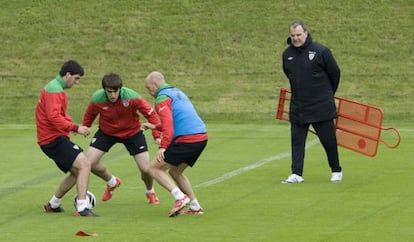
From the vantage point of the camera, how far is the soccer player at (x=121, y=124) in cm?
1519

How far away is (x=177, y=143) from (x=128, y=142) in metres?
1.22

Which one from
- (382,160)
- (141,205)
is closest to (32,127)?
(382,160)

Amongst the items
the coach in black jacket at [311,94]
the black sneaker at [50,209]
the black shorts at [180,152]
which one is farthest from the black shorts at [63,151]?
the coach in black jacket at [311,94]

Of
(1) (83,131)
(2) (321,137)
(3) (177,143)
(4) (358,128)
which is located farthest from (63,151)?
(4) (358,128)

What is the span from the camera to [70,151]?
49.1 feet

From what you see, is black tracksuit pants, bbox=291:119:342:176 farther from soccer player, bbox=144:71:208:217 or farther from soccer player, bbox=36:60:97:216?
soccer player, bbox=36:60:97:216

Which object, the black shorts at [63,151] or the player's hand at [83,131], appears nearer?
the player's hand at [83,131]

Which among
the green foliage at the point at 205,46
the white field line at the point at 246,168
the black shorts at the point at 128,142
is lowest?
the green foliage at the point at 205,46

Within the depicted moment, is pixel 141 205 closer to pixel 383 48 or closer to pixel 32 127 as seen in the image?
pixel 32 127

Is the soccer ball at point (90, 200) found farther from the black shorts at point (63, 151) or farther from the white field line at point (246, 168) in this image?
the white field line at point (246, 168)

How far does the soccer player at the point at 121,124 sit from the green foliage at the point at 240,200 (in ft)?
1.51

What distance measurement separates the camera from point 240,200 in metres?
15.8

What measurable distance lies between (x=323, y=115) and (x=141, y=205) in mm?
2979

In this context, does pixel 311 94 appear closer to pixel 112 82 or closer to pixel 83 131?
pixel 112 82
